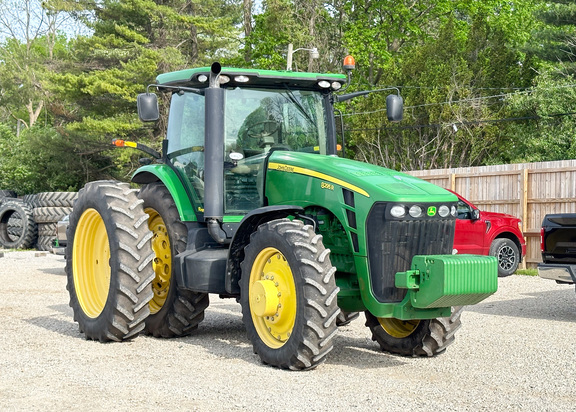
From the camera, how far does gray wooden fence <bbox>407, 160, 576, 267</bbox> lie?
1658cm

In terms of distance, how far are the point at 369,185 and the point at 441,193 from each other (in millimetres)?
670

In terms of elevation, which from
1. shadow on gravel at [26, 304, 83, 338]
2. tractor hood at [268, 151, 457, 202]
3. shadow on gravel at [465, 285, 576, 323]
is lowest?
shadow on gravel at [465, 285, 576, 323]

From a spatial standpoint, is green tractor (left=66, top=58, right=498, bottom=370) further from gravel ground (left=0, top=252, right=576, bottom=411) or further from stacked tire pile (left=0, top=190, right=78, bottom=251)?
stacked tire pile (left=0, top=190, right=78, bottom=251)

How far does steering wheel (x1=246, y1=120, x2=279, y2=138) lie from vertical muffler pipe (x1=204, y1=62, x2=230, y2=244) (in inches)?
14.1

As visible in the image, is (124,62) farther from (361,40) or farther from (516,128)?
(516,128)

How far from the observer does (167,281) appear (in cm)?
821

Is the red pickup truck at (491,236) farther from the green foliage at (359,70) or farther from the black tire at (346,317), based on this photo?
the green foliage at (359,70)

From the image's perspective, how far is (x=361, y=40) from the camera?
124 feet

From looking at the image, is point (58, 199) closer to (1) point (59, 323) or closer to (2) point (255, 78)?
(1) point (59, 323)

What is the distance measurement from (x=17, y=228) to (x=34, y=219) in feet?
2.78

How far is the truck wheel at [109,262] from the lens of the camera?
24.7ft

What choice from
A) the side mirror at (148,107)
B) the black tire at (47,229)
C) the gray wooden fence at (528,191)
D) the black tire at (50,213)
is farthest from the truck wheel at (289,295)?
the black tire at (47,229)

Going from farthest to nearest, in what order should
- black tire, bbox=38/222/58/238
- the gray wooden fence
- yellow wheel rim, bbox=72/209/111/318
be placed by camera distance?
1. black tire, bbox=38/222/58/238
2. the gray wooden fence
3. yellow wheel rim, bbox=72/209/111/318

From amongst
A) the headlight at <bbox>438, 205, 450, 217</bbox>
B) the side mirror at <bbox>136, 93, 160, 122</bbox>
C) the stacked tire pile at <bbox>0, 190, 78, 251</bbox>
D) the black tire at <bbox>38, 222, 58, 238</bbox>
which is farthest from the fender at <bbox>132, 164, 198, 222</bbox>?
the black tire at <bbox>38, 222, 58, 238</bbox>
